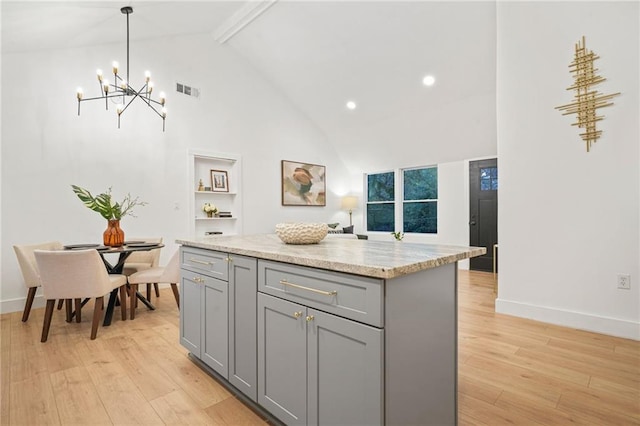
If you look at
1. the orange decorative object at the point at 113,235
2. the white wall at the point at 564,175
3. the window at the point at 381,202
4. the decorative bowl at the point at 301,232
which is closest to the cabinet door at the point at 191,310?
the decorative bowl at the point at 301,232

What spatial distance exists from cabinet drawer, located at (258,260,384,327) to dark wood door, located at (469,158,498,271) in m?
5.08

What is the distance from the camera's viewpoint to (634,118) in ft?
8.54

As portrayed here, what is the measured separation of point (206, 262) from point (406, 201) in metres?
5.77

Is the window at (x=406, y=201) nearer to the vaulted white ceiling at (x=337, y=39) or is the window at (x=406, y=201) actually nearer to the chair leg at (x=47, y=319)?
the vaulted white ceiling at (x=337, y=39)

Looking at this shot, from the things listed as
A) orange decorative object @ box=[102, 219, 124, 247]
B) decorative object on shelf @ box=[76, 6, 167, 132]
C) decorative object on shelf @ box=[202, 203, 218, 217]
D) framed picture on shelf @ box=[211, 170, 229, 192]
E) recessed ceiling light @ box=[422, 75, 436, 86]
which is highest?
recessed ceiling light @ box=[422, 75, 436, 86]

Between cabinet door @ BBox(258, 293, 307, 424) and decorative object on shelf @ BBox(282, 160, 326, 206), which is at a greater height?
decorative object on shelf @ BBox(282, 160, 326, 206)

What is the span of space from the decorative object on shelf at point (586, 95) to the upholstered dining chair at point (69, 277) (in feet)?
14.2

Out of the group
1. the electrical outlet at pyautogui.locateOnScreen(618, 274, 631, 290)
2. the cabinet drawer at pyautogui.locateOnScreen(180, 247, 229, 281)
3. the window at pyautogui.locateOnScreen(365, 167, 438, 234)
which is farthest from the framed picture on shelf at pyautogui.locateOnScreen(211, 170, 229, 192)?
the electrical outlet at pyautogui.locateOnScreen(618, 274, 631, 290)

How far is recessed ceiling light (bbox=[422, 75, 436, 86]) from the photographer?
488 cm

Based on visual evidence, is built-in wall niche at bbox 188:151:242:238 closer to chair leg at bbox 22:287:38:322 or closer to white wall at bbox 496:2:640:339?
chair leg at bbox 22:287:38:322

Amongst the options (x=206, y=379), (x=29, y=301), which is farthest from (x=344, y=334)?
(x=29, y=301)

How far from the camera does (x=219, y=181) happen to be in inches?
218

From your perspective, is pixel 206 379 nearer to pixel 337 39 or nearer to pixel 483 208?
pixel 337 39

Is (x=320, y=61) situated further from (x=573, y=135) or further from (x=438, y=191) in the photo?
(x=573, y=135)
